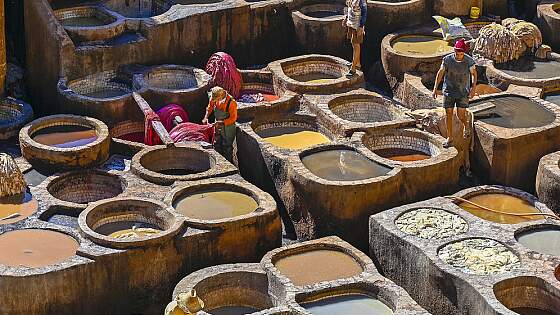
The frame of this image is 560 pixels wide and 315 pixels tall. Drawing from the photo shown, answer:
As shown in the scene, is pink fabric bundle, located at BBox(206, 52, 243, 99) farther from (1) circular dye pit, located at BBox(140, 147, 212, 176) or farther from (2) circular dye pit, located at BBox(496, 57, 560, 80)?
(2) circular dye pit, located at BBox(496, 57, 560, 80)

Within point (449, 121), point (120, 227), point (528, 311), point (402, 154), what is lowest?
point (528, 311)

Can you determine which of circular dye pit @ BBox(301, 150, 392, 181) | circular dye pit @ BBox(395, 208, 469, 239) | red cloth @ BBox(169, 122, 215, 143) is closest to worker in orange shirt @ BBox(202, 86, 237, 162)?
red cloth @ BBox(169, 122, 215, 143)

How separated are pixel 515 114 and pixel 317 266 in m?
6.22

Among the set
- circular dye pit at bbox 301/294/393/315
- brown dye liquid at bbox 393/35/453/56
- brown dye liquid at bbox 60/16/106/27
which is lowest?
circular dye pit at bbox 301/294/393/315

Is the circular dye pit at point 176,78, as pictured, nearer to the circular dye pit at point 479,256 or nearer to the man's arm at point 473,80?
the man's arm at point 473,80

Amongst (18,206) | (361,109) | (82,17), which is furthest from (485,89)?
(18,206)

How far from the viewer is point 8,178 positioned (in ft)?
70.3

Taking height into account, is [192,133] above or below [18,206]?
above

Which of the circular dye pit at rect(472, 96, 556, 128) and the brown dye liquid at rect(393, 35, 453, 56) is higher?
the brown dye liquid at rect(393, 35, 453, 56)

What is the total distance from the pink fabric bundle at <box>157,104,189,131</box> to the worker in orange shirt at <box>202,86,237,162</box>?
95 centimetres

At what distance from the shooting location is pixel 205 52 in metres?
27.1

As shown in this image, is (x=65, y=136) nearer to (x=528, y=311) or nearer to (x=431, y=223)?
(x=431, y=223)

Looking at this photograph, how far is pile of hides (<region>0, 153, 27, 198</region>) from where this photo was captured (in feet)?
70.3

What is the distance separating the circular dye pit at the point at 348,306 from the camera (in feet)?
62.2
